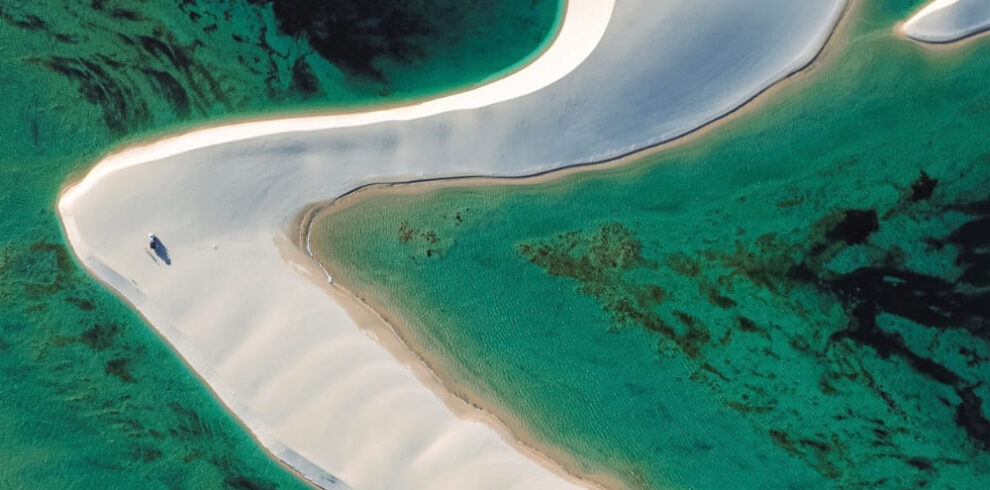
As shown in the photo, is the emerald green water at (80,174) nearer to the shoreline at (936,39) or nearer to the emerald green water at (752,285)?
the emerald green water at (752,285)

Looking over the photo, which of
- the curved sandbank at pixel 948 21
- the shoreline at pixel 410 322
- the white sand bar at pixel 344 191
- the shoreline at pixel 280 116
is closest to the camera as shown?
the curved sandbank at pixel 948 21

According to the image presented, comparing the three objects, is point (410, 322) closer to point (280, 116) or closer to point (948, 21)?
point (280, 116)

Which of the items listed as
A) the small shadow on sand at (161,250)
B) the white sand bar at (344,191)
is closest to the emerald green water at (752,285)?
the white sand bar at (344,191)

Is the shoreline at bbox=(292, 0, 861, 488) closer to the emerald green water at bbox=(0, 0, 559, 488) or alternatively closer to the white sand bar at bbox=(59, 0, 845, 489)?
the white sand bar at bbox=(59, 0, 845, 489)

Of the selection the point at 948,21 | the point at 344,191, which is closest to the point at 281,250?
the point at 344,191

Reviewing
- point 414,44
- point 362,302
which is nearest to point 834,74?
point 414,44

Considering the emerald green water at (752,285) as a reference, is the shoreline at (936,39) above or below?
above

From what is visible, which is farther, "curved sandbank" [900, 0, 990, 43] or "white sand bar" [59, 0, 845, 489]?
"white sand bar" [59, 0, 845, 489]

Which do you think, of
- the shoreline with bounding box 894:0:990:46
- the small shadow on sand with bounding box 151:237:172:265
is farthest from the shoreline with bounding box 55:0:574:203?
the shoreline with bounding box 894:0:990:46
